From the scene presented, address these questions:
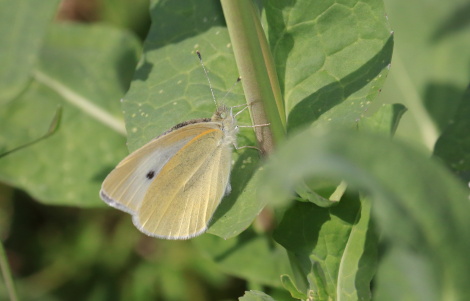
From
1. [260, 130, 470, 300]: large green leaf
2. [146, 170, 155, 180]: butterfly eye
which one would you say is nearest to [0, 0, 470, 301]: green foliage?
[260, 130, 470, 300]: large green leaf

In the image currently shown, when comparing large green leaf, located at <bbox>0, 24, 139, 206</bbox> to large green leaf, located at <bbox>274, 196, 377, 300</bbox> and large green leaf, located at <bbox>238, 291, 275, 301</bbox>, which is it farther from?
large green leaf, located at <bbox>238, 291, 275, 301</bbox>

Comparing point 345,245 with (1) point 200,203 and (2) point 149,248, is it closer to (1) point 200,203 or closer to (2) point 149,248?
(1) point 200,203

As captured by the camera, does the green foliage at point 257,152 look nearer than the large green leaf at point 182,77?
Yes

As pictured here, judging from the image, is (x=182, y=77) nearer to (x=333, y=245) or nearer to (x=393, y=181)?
(x=333, y=245)

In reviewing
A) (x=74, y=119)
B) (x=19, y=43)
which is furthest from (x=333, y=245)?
(x=74, y=119)

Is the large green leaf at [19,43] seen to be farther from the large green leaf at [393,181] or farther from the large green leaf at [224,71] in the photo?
the large green leaf at [393,181]

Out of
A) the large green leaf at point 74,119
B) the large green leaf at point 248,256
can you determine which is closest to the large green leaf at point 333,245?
the large green leaf at point 248,256

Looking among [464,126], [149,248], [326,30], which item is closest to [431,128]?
[464,126]
